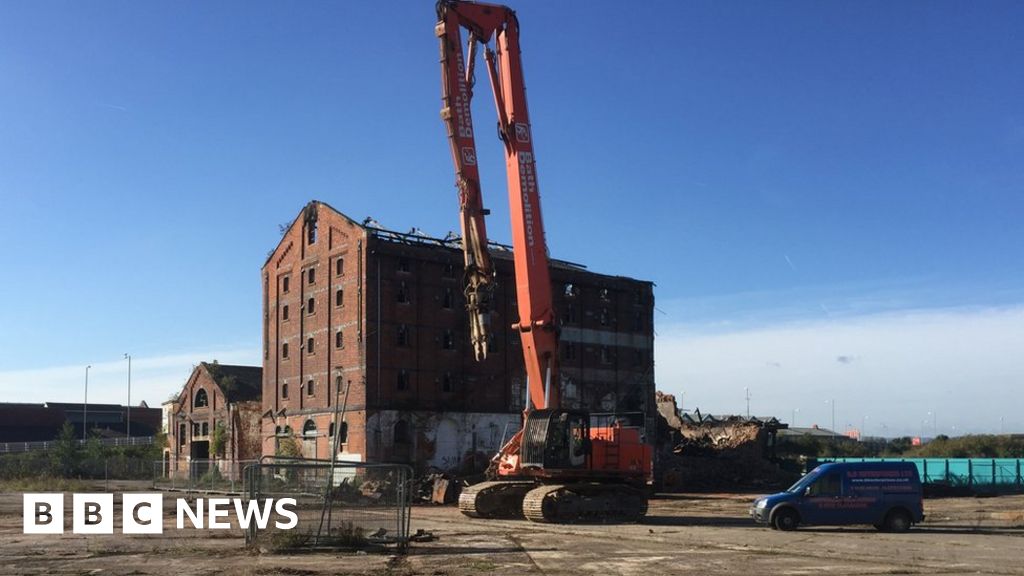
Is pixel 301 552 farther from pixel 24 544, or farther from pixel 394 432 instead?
pixel 394 432

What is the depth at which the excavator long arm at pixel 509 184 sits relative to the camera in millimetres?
29406

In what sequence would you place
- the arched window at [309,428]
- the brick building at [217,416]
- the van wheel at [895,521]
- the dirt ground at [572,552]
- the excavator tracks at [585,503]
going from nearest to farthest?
the dirt ground at [572,552], the van wheel at [895,521], the excavator tracks at [585,503], the arched window at [309,428], the brick building at [217,416]

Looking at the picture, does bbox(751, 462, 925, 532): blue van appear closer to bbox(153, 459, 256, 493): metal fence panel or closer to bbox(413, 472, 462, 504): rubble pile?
bbox(413, 472, 462, 504): rubble pile

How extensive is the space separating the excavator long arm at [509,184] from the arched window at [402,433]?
21462 mm

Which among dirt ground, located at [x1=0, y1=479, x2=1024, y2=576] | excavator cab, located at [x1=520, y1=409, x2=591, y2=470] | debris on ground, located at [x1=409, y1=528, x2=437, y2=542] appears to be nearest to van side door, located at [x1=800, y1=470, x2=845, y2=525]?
dirt ground, located at [x1=0, y1=479, x2=1024, y2=576]

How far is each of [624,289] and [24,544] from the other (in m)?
44.0

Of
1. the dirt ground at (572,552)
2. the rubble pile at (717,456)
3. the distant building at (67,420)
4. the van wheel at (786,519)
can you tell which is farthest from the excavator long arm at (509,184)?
the distant building at (67,420)

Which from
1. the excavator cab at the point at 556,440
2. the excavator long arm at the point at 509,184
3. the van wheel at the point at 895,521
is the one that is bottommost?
the van wheel at the point at 895,521

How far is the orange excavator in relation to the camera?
28266mm

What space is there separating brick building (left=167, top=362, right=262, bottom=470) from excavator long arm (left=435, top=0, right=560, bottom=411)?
1346 inches

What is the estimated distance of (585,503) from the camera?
28.1m

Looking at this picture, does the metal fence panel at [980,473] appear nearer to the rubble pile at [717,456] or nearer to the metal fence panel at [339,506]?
the rubble pile at [717,456]

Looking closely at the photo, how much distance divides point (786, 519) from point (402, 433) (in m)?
28.6

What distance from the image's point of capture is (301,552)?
18.7m
